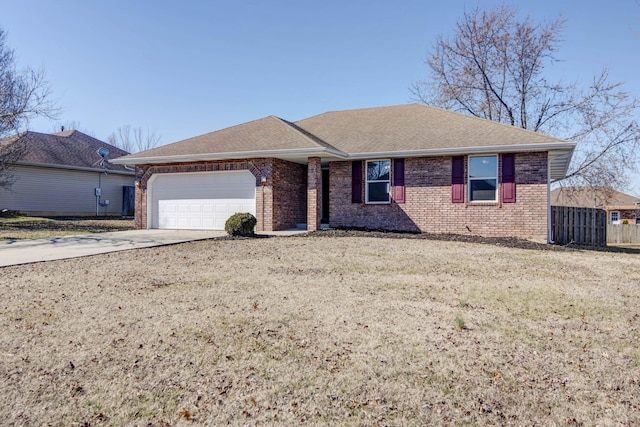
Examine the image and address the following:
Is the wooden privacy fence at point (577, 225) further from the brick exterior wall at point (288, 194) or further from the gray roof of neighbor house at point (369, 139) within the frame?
the brick exterior wall at point (288, 194)

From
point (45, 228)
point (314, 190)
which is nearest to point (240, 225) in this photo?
point (314, 190)

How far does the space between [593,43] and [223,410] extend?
20.3m

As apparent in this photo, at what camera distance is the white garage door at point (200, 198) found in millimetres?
14992

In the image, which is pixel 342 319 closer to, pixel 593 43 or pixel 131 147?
pixel 593 43

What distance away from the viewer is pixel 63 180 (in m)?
24.6

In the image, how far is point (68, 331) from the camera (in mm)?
4383

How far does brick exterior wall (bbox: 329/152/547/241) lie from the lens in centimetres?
1309

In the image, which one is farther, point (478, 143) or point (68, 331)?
point (478, 143)

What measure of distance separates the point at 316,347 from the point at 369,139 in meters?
12.5

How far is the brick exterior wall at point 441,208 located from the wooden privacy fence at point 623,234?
16935 mm

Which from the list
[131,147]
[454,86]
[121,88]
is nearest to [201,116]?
[121,88]

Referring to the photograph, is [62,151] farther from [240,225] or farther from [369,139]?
[369,139]

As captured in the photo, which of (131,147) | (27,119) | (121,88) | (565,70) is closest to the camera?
(27,119)

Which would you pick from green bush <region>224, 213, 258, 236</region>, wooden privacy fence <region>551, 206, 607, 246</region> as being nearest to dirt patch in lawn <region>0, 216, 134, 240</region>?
green bush <region>224, 213, 258, 236</region>
